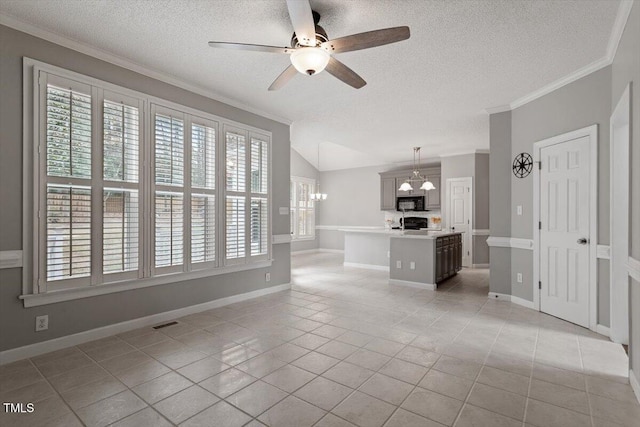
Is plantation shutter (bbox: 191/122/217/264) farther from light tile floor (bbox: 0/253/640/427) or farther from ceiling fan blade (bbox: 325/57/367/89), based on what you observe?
ceiling fan blade (bbox: 325/57/367/89)

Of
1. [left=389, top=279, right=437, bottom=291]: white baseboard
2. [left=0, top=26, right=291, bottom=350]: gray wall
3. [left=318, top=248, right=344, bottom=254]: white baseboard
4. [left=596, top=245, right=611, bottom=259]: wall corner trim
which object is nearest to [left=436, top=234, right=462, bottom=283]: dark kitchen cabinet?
[left=389, top=279, right=437, bottom=291]: white baseboard

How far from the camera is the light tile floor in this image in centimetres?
197

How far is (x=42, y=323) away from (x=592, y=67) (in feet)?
20.1

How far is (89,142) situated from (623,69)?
4.88m

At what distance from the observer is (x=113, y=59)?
3262mm

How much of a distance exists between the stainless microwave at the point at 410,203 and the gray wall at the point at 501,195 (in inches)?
162

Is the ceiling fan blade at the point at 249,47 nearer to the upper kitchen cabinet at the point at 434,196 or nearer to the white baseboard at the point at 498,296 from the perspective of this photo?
the white baseboard at the point at 498,296

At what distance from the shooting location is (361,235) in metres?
7.60

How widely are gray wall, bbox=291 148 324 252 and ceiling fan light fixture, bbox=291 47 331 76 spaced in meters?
7.86

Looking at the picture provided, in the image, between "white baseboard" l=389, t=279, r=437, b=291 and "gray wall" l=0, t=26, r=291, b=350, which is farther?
"white baseboard" l=389, t=279, r=437, b=291

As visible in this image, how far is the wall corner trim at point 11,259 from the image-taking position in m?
2.62

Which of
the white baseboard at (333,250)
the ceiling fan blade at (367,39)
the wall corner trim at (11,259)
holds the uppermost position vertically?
the ceiling fan blade at (367,39)

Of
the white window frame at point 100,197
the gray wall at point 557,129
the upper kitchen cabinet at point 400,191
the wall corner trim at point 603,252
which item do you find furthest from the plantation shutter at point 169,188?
the upper kitchen cabinet at point 400,191

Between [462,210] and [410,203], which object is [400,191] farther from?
[462,210]
